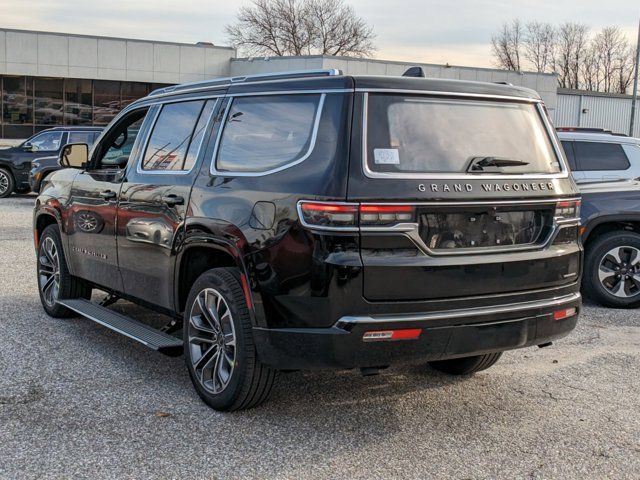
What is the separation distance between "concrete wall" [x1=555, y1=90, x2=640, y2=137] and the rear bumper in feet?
145

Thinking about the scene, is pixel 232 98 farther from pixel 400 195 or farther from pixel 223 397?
pixel 223 397

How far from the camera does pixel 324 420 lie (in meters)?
4.54

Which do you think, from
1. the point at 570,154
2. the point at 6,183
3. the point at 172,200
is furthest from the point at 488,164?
the point at 6,183

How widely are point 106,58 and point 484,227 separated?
37.8m

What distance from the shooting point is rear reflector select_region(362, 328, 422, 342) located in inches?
154

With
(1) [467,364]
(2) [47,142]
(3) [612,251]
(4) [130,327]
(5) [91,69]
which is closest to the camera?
(1) [467,364]

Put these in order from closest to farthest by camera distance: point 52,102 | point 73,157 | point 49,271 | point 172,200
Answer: point 172,200 < point 73,157 < point 49,271 < point 52,102

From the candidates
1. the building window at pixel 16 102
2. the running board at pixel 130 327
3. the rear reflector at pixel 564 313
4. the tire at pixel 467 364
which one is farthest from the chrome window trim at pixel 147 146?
the building window at pixel 16 102

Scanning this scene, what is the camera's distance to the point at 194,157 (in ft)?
16.4

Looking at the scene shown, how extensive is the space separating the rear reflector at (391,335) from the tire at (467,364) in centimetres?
142

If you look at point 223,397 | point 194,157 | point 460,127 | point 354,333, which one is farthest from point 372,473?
point 194,157

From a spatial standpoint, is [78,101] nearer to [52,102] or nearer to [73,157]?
[52,102]

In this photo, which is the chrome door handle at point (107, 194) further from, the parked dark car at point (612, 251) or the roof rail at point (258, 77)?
the parked dark car at point (612, 251)

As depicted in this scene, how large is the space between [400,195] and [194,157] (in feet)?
5.30
